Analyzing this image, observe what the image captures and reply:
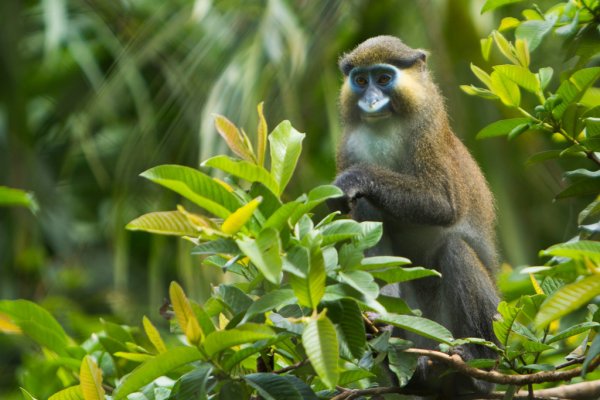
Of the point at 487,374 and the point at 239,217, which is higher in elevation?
the point at 239,217

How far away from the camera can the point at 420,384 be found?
2484 mm

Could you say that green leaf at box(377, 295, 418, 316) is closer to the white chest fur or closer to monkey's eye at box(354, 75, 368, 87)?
the white chest fur

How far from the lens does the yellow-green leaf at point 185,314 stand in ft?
5.02

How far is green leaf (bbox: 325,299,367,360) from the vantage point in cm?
159

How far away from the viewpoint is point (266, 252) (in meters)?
1.50

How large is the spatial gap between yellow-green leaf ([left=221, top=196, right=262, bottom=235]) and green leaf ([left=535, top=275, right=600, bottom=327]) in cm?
48

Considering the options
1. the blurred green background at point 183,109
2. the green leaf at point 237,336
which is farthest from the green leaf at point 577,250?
the blurred green background at point 183,109

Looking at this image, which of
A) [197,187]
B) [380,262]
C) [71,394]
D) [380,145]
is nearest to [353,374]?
[380,262]

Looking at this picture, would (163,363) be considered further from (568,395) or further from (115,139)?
(115,139)

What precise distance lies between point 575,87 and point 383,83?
1.33 meters

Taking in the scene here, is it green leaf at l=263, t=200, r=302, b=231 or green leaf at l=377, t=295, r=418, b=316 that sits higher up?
green leaf at l=263, t=200, r=302, b=231

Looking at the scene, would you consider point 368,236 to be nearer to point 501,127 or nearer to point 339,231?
point 339,231

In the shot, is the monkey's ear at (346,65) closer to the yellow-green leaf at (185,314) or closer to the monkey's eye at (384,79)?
the monkey's eye at (384,79)

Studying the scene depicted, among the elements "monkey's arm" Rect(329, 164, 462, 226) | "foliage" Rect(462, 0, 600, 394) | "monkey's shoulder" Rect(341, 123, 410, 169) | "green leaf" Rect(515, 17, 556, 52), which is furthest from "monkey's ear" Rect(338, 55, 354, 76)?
"green leaf" Rect(515, 17, 556, 52)
